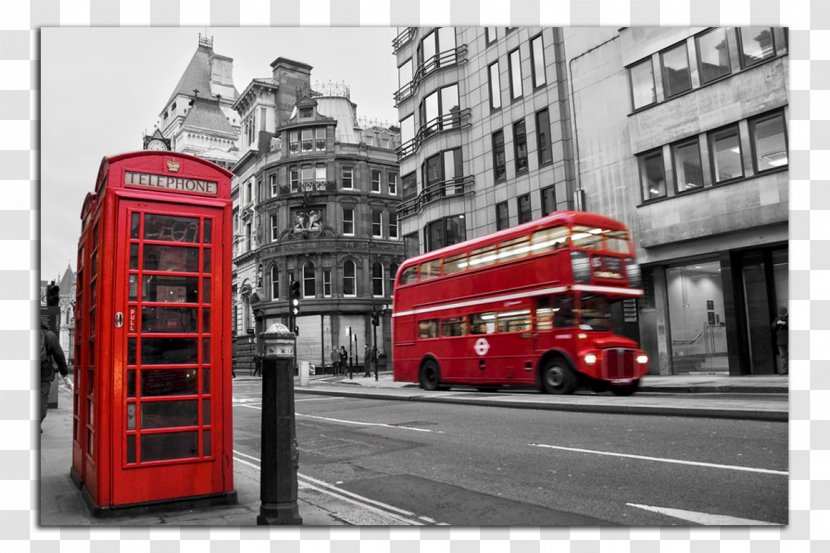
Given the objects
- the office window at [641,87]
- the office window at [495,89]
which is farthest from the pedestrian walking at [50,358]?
the office window at [495,89]

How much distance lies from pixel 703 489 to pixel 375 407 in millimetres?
8219

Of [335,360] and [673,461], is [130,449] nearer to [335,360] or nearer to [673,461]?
[673,461]

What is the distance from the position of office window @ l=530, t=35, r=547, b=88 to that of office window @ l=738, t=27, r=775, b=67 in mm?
2274

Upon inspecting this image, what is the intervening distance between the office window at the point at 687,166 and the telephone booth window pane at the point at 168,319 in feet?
30.0

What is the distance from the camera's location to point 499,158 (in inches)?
624

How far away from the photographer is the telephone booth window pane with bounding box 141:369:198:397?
158 inches

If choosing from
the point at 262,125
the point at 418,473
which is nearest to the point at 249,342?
the point at 262,125

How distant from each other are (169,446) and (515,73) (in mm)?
9925

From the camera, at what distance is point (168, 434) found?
4102 mm

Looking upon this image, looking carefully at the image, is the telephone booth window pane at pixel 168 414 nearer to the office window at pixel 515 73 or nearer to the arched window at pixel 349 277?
the office window at pixel 515 73

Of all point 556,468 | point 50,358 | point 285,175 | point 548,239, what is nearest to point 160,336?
point 50,358

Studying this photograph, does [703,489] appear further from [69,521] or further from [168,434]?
[69,521]

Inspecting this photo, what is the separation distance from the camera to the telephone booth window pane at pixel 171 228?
13.5ft

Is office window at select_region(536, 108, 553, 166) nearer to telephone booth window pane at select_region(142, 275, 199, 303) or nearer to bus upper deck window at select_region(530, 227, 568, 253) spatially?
bus upper deck window at select_region(530, 227, 568, 253)
